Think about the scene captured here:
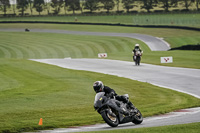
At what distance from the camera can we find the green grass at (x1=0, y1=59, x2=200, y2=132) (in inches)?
572

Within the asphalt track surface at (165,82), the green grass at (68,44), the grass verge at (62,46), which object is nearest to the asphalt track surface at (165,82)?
the asphalt track surface at (165,82)

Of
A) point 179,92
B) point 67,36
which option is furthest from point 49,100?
point 67,36

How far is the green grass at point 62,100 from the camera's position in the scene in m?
14.5

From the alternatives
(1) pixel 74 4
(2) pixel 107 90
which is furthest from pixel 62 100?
(1) pixel 74 4

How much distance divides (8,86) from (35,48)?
173 ft

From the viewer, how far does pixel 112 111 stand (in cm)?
1334

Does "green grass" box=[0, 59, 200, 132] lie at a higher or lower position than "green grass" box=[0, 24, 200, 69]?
higher

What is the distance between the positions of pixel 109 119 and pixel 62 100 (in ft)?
20.2

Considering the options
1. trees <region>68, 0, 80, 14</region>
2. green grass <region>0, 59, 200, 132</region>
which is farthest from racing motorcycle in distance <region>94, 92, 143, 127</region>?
trees <region>68, 0, 80, 14</region>

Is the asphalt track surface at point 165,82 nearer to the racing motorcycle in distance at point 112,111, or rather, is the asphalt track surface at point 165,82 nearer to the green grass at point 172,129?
the racing motorcycle in distance at point 112,111

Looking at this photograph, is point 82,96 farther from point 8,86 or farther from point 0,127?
point 0,127

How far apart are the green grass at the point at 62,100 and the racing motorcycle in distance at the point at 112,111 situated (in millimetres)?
1462

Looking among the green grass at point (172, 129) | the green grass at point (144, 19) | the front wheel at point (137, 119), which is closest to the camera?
the green grass at point (172, 129)

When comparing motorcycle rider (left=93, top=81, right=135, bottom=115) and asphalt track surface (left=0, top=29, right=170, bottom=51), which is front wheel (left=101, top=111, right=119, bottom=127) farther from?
asphalt track surface (left=0, top=29, right=170, bottom=51)
